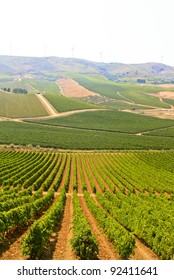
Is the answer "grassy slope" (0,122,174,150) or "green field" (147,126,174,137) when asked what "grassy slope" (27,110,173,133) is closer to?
"green field" (147,126,174,137)

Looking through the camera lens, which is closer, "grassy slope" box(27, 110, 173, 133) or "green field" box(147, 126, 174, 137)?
"green field" box(147, 126, 174, 137)

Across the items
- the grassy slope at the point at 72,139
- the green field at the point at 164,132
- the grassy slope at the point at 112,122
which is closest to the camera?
the grassy slope at the point at 72,139

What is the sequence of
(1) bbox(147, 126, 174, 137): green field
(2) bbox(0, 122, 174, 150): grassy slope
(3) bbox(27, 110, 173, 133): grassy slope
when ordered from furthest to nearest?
(3) bbox(27, 110, 173, 133): grassy slope
(1) bbox(147, 126, 174, 137): green field
(2) bbox(0, 122, 174, 150): grassy slope

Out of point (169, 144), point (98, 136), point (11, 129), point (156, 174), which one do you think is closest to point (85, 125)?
point (98, 136)

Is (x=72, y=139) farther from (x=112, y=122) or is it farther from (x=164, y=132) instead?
(x=164, y=132)

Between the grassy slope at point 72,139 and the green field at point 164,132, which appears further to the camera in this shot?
the green field at point 164,132

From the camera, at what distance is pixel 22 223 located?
25.5m

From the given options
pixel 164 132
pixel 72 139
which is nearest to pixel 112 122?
pixel 164 132

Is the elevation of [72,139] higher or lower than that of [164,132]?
lower

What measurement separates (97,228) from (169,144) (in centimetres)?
10872

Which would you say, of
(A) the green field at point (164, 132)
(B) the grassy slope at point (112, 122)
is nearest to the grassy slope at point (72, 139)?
(A) the green field at point (164, 132)

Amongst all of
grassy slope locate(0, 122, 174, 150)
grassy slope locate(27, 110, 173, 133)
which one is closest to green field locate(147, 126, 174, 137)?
grassy slope locate(27, 110, 173, 133)

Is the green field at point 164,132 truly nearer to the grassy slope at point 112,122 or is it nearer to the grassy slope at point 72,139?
the grassy slope at point 112,122
